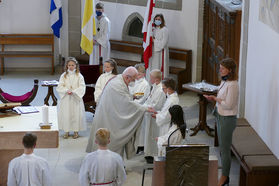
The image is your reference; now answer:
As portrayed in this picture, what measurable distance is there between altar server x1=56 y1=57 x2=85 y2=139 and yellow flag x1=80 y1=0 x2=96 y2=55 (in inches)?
134

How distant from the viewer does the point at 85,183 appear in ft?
18.3

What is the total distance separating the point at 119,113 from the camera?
754cm

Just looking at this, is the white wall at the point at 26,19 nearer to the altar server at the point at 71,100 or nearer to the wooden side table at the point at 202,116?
the altar server at the point at 71,100

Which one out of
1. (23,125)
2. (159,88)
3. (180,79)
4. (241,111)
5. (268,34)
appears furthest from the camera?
(180,79)

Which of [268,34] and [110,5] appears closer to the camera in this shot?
[268,34]

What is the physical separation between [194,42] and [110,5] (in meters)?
2.87

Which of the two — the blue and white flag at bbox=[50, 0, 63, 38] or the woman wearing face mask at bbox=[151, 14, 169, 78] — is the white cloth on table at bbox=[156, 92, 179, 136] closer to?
the woman wearing face mask at bbox=[151, 14, 169, 78]

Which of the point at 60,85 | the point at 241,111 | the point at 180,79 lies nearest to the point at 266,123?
the point at 241,111

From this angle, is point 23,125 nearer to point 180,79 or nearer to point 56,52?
point 180,79

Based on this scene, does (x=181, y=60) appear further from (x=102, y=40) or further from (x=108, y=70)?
(x=108, y=70)

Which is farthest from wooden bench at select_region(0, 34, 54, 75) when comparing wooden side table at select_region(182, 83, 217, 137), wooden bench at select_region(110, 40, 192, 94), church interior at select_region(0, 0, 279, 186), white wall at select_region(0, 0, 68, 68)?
wooden side table at select_region(182, 83, 217, 137)

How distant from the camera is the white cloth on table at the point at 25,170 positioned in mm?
5434

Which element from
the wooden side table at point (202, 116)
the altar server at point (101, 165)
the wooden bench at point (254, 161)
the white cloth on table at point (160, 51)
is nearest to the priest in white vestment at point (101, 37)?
the white cloth on table at point (160, 51)

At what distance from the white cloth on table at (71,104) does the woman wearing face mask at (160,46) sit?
3.60 metres
